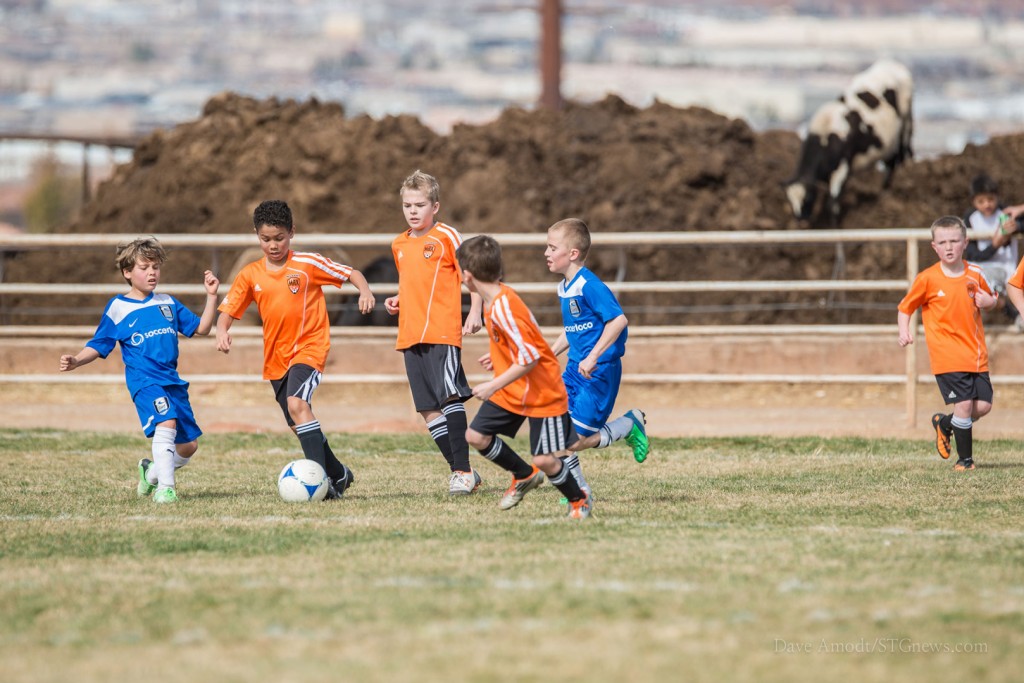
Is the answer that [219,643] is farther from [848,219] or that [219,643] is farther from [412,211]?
[848,219]

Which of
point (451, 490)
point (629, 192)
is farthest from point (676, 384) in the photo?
point (451, 490)

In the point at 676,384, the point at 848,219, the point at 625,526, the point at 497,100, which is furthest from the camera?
the point at 497,100

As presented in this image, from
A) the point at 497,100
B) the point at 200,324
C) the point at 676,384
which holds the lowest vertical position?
the point at 676,384

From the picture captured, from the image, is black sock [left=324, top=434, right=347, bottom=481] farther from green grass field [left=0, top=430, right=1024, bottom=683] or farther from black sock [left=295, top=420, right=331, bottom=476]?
green grass field [left=0, top=430, right=1024, bottom=683]

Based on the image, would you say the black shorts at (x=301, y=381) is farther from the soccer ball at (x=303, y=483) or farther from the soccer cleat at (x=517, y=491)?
the soccer cleat at (x=517, y=491)

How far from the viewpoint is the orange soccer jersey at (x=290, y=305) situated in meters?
7.82

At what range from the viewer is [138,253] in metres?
7.82

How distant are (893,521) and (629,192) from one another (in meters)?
14.7

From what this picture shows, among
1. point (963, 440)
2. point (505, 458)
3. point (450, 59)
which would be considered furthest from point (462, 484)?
point (450, 59)

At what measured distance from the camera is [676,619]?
466cm

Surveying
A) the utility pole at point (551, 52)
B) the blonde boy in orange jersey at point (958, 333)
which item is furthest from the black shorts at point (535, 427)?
the utility pole at point (551, 52)

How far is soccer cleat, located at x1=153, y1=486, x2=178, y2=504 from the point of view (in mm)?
7668

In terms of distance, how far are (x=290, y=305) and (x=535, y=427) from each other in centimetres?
177

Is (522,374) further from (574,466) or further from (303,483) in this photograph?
(303,483)
